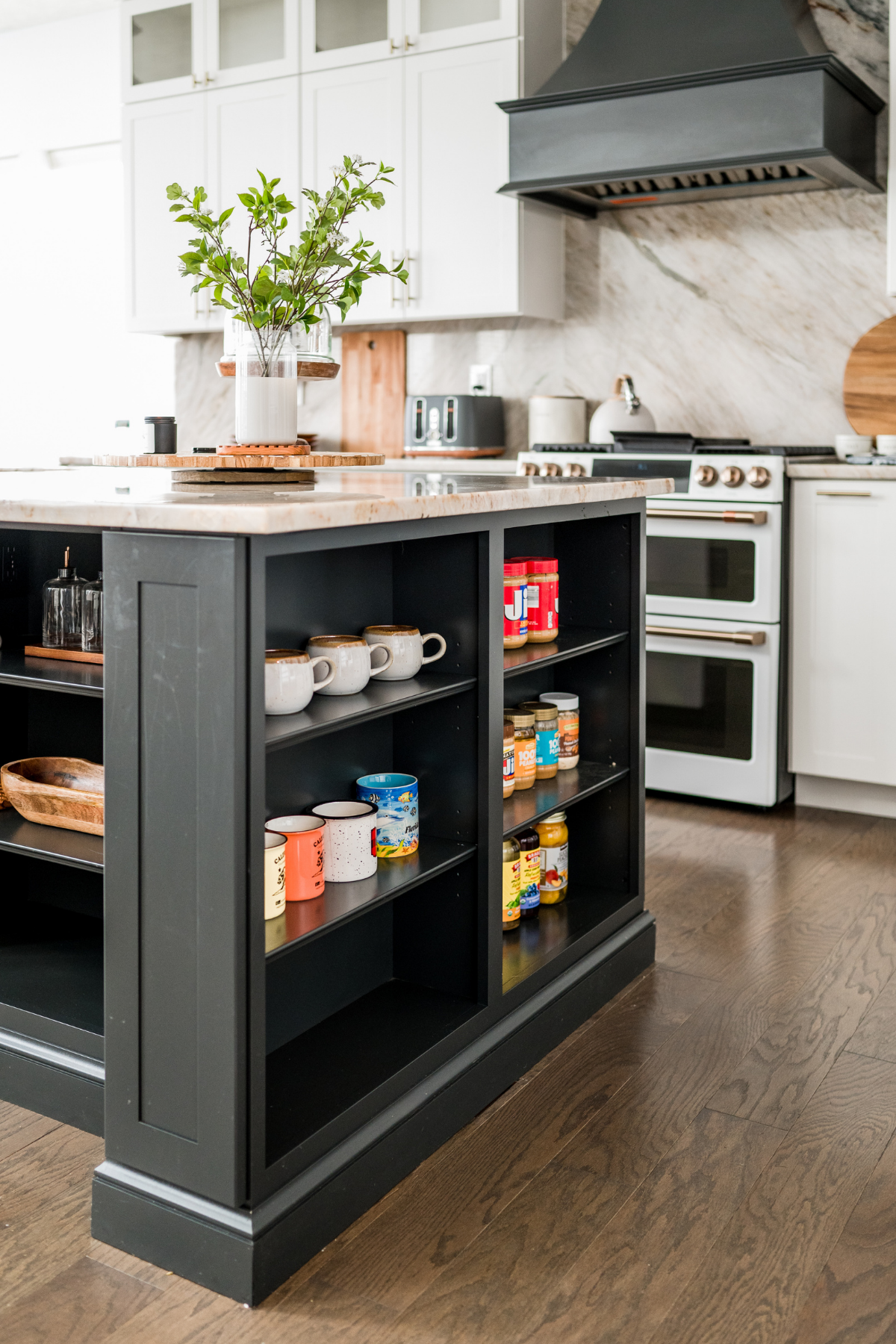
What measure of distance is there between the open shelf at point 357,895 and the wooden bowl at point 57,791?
1.23 ft

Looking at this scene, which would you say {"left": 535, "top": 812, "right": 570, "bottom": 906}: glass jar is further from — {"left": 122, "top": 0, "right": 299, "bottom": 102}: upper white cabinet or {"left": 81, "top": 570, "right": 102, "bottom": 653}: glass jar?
{"left": 122, "top": 0, "right": 299, "bottom": 102}: upper white cabinet

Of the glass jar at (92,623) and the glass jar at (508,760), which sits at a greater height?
the glass jar at (92,623)

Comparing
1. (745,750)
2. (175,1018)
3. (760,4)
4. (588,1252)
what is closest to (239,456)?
(175,1018)

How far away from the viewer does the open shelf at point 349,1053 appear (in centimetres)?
163

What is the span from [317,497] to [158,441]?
1003 mm

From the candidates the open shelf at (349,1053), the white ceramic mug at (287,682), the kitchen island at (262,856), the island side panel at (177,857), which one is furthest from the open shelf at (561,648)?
the island side panel at (177,857)

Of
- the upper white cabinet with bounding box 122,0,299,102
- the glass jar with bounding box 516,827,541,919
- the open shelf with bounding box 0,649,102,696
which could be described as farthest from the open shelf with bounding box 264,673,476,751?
the upper white cabinet with bounding box 122,0,299,102

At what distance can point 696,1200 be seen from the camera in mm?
1698

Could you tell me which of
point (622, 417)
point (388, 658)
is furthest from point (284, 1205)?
point (622, 417)

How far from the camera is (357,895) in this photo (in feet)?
5.63

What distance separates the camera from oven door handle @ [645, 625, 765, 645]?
3488mm

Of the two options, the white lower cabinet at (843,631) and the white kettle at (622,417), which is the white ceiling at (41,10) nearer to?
the white kettle at (622,417)

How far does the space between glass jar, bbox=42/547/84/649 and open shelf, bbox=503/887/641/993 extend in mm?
888

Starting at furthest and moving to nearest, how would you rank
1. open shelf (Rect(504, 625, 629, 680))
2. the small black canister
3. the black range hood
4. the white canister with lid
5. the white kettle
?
1. the white canister with lid
2. the white kettle
3. the black range hood
4. the small black canister
5. open shelf (Rect(504, 625, 629, 680))
